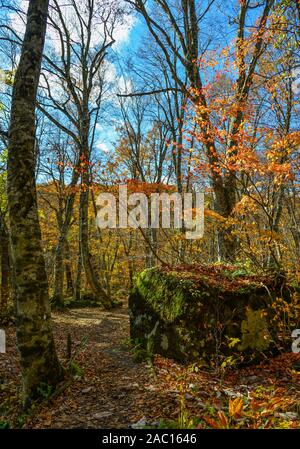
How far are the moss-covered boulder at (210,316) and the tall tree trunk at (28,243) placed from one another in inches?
80.2

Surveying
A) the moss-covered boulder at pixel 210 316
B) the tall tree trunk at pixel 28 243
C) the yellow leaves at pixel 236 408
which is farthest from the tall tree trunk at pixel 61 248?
the yellow leaves at pixel 236 408

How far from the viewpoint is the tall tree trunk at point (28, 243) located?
4.00 metres

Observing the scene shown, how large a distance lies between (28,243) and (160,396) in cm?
270

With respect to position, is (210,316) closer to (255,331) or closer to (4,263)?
(255,331)

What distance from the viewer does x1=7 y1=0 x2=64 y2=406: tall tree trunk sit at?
13.1 feet

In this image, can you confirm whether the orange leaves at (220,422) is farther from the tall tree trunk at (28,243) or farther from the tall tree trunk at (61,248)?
the tall tree trunk at (61,248)

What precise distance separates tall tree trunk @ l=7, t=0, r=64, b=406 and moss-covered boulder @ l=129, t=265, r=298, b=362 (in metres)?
2.04

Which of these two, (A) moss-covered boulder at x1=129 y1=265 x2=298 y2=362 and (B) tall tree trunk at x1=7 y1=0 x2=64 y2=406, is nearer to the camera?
(B) tall tree trunk at x1=7 y1=0 x2=64 y2=406

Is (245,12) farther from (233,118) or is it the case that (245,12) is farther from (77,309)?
(77,309)

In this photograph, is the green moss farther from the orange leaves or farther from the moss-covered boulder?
the orange leaves

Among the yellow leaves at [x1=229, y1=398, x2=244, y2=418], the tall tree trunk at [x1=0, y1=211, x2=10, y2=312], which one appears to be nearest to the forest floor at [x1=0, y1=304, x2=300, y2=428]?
the yellow leaves at [x1=229, y1=398, x2=244, y2=418]

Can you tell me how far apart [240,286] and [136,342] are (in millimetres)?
2557

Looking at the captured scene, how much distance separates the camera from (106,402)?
12.9 ft

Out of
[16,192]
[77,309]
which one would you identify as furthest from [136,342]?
[77,309]
